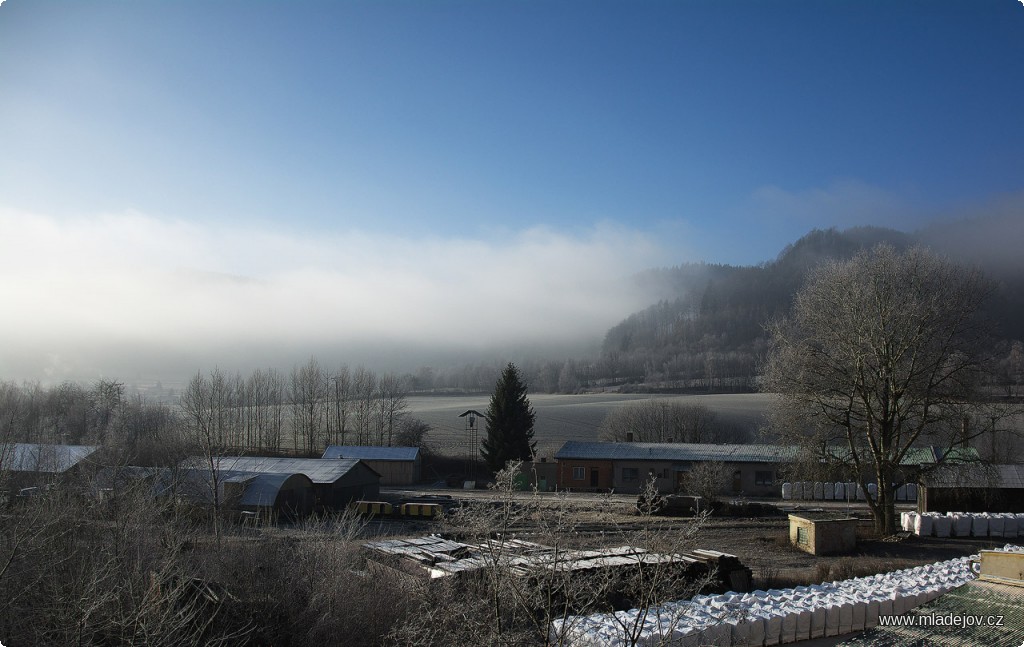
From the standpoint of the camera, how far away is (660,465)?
5206cm

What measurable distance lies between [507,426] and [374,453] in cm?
1119

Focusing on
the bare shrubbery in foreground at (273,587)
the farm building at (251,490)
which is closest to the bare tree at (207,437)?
the farm building at (251,490)

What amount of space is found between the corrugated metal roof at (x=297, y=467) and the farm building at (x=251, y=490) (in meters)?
1.29

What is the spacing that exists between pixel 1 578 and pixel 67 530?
18.4 ft

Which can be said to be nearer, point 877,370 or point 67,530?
point 67,530

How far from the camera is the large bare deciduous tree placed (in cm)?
2911

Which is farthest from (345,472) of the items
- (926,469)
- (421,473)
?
(926,469)

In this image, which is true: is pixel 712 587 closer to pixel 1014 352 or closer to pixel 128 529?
pixel 128 529

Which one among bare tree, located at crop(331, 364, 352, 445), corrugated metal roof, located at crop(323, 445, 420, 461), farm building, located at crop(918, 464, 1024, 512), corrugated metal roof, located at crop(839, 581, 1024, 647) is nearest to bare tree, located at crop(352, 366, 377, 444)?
bare tree, located at crop(331, 364, 352, 445)

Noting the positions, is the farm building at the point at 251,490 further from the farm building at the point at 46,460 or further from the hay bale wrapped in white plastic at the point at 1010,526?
the hay bale wrapped in white plastic at the point at 1010,526

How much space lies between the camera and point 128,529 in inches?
608

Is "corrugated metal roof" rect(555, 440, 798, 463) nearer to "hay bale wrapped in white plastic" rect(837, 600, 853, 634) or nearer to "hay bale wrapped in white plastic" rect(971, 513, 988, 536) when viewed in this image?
"hay bale wrapped in white plastic" rect(971, 513, 988, 536)

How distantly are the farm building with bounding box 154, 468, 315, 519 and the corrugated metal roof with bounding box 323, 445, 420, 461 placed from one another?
21690 millimetres

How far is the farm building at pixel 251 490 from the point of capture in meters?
29.8
